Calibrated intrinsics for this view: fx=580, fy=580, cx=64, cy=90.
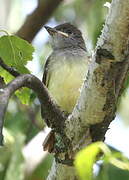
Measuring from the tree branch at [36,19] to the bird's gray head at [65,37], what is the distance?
0.18 metres

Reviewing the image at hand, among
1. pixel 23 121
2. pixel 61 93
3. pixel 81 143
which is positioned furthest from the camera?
pixel 23 121

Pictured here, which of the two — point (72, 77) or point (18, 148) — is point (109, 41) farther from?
point (72, 77)

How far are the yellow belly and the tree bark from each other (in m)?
1.15

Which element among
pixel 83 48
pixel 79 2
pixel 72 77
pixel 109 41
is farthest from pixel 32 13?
pixel 109 41

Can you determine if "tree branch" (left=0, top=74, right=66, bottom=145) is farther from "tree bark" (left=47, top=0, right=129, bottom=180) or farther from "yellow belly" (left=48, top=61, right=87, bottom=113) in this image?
"yellow belly" (left=48, top=61, right=87, bottom=113)

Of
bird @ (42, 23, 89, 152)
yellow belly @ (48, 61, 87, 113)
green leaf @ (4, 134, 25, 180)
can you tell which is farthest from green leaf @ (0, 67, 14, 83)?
yellow belly @ (48, 61, 87, 113)

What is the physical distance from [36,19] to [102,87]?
2.04 meters

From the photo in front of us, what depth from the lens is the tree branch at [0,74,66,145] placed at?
1.63 meters

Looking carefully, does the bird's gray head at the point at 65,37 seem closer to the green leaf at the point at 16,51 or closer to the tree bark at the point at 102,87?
the green leaf at the point at 16,51

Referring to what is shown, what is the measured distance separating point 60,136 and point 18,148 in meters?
0.41

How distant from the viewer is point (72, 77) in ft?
11.9

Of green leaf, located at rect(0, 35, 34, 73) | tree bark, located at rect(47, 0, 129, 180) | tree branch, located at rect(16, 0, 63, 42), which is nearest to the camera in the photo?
tree bark, located at rect(47, 0, 129, 180)

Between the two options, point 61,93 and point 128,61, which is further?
point 61,93

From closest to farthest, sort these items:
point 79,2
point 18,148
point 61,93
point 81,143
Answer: point 18,148, point 81,143, point 61,93, point 79,2
